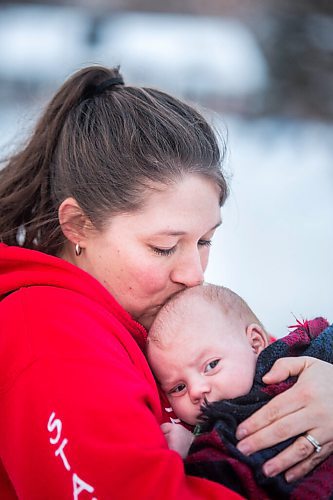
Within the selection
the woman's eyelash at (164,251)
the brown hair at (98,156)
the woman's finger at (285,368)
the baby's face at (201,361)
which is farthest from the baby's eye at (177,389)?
the brown hair at (98,156)

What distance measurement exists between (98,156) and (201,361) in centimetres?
60

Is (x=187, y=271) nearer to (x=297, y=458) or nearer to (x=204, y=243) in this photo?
(x=204, y=243)

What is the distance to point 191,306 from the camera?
Result: 1923mm

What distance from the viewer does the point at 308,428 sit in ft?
5.47

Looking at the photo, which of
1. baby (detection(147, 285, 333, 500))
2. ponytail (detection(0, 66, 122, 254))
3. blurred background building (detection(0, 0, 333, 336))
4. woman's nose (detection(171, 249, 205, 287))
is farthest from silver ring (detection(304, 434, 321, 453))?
blurred background building (detection(0, 0, 333, 336))

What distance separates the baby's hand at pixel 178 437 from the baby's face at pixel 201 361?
7cm

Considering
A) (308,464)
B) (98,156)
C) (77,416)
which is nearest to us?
(77,416)

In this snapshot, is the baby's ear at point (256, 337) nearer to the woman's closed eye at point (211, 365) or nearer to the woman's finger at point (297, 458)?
the woman's closed eye at point (211, 365)

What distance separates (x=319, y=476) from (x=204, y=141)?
0.93 meters

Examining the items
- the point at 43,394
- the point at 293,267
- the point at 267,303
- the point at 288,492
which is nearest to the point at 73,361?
the point at 43,394

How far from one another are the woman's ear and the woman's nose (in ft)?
0.86

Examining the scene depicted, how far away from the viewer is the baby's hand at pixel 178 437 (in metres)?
1.71

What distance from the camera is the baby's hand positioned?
5.63 ft

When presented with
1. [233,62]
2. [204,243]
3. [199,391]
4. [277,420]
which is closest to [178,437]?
[199,391]
